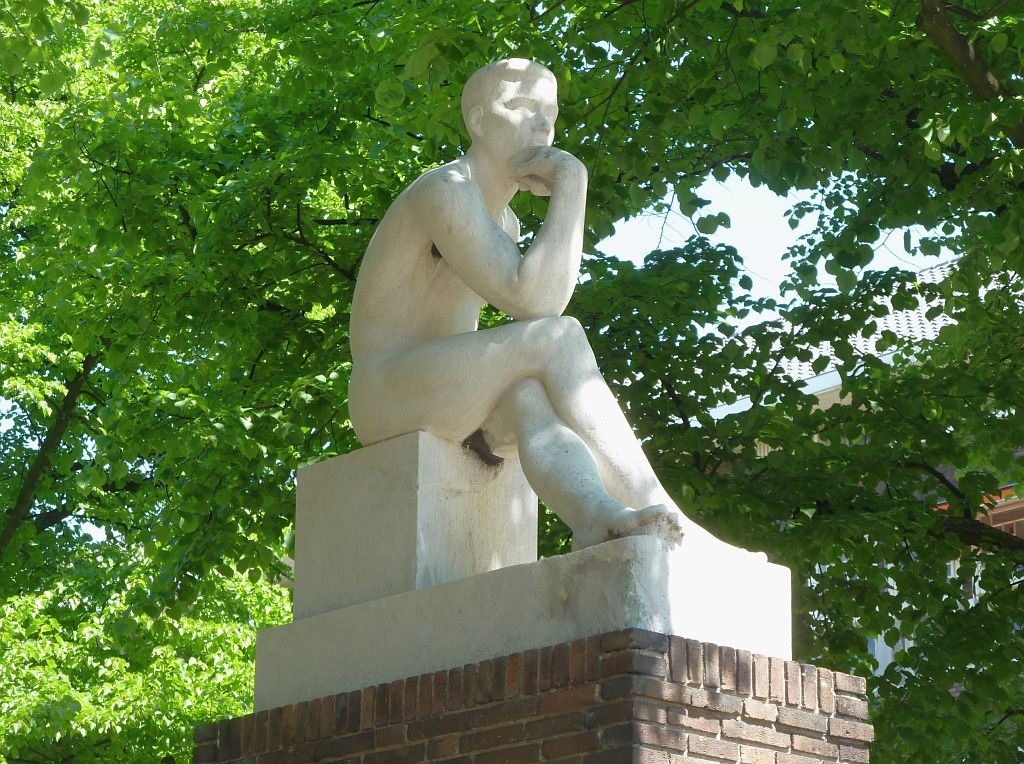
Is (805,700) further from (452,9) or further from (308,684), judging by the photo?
(452,9)

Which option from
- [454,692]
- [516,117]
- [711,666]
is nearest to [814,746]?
[711,666]

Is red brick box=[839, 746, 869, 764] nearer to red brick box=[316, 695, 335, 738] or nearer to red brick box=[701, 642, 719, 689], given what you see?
red brick box=[701, 642, 719, 689]

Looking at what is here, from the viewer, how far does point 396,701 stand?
16.2 feet

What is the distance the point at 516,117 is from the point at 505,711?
203 centimetres

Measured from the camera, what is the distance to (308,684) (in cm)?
539

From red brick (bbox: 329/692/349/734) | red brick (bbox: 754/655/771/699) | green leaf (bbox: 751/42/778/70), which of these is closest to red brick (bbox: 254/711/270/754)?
red brick (bbox: 329/692/349/734)

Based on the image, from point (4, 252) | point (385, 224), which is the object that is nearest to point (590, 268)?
point (385, 224)

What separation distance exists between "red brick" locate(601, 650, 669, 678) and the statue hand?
162 centimetres

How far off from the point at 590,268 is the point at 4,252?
737cm

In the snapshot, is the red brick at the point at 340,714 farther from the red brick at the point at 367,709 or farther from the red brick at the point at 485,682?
the red brick at the point at 485,682

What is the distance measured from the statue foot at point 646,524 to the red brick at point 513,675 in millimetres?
361

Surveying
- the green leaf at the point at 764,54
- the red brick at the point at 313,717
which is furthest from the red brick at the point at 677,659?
the green leaf at the point at 764,54

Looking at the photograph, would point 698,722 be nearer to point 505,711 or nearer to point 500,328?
point 505,711

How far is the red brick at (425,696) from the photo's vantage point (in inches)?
190
